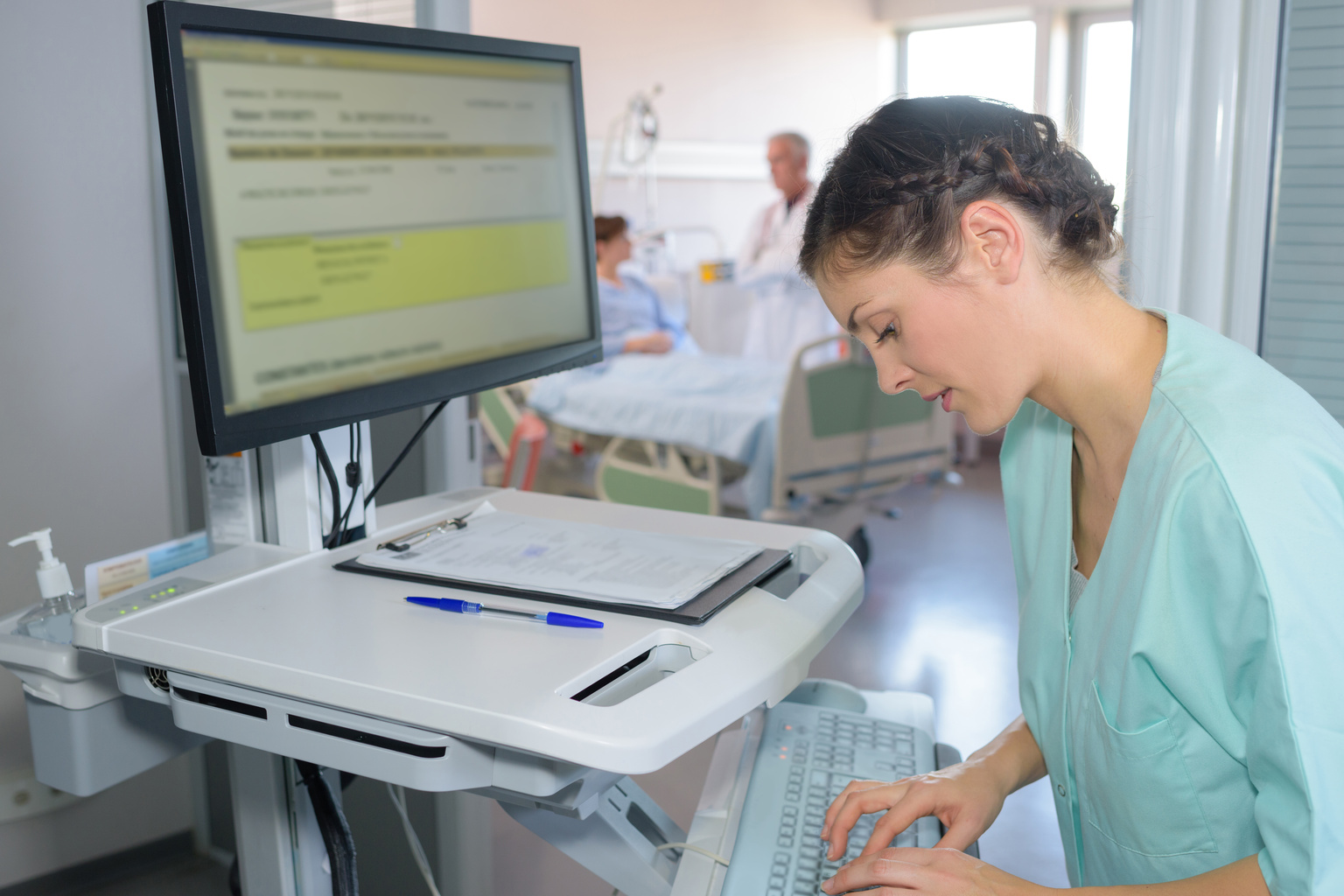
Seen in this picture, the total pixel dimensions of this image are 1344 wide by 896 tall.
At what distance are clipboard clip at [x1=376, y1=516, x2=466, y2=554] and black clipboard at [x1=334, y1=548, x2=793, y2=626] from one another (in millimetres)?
39

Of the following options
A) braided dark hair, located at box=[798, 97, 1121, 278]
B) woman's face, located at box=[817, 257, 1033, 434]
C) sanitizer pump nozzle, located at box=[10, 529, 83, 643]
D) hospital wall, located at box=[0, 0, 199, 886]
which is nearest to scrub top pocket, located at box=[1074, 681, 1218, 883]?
woman's face, located at box=[817, 257, 1033, 434]

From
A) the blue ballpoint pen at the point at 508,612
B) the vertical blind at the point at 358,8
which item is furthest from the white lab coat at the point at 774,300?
the blue ballpoint pen at the point at 508,612

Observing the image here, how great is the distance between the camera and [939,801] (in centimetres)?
92

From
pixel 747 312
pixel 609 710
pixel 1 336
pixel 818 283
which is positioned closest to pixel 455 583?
pixel 609 710

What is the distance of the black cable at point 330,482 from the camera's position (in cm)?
107

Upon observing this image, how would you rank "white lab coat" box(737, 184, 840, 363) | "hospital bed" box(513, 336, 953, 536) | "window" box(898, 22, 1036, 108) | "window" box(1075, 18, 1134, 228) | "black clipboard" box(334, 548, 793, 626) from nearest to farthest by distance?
"black clipboard" box(334, 548, 793, 626), "hospital bed" box(513, 336, 953, 536), "white lab coat" box(737, 184, 840, 363), "window" box(1075, 18, 1134, 228), "window" box(898, 22, 1036, 108)

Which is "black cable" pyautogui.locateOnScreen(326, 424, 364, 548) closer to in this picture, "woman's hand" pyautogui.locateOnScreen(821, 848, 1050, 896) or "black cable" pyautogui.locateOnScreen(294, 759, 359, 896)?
"black cable" pyautogui.locateOnScreen(294, 759, 359, 896)

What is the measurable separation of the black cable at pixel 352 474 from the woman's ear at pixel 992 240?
653mm

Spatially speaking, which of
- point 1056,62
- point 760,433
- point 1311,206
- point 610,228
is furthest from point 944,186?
point 1056,62

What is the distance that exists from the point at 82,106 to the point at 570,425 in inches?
95.5

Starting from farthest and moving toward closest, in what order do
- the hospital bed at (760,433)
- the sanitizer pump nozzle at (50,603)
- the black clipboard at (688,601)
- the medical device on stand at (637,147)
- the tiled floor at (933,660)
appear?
the medical device on stand at (637,147) < the hospital bed at (760,433) < the tiled floor at (933,660) < the sanitizer pump nozzle at (50,603) < the black clipboard at (688,601)

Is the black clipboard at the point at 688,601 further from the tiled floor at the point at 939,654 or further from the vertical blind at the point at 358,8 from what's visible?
the tiled floor at the point at 939,654

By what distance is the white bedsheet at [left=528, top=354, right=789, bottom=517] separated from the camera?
11.6 ft

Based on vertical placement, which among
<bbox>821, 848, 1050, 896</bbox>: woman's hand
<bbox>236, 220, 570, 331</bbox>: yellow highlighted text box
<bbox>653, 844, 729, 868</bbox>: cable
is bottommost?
<bbox>653, 844, 729, 868</bbox>: cable
